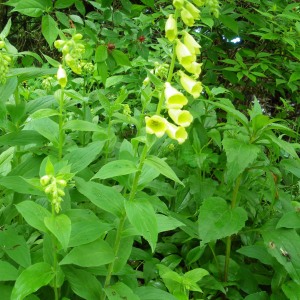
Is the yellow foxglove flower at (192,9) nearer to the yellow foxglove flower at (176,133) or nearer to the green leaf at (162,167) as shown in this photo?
the yellow foxglove flower at (176,133)

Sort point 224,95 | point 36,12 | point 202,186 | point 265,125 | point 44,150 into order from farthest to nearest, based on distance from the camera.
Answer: point 224,95
point 202,186
point 36,12
point 265,125
point 44,150

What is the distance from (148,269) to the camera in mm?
2066

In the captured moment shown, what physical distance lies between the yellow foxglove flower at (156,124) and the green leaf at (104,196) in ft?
1.06

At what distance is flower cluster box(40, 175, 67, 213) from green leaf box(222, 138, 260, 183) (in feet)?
2.68

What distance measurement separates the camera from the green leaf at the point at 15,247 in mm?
1605

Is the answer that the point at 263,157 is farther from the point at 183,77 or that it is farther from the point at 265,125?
the point at 183,77


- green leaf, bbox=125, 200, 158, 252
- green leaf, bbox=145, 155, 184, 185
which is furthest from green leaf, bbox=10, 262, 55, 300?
green leaf, bbox=145, 155, 184, 185

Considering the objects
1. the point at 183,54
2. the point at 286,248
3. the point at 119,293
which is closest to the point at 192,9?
the point at 183,54

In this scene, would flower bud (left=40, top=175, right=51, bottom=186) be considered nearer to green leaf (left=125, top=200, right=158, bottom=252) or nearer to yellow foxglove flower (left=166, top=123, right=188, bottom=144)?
green leaf (left=125, top=200, right=158, bottom=252)

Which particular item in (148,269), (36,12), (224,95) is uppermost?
(36,12)

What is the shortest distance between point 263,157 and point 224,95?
1.47 metres

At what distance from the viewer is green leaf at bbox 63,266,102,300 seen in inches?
63.1

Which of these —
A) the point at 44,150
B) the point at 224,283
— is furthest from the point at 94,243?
the point at 224,283

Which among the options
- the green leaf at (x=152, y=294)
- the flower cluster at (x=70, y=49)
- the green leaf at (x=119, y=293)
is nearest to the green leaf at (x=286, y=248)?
the green leaf at (x=152, y=294)
